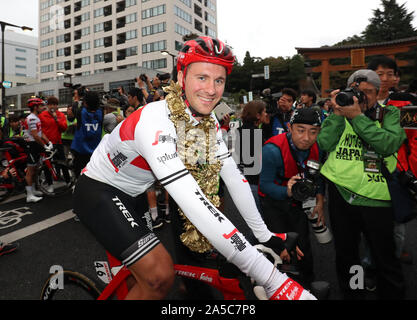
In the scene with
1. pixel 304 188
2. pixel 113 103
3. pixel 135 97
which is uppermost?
pixel 113 103

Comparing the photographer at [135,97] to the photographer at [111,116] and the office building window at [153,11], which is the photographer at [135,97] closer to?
the photographer at [111,116]

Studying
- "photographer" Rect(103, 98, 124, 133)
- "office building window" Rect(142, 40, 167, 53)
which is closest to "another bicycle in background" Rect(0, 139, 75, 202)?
"photographer" Rect(103, 98, 124, 133)

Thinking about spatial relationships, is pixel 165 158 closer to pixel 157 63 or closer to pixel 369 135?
pixel 369 135

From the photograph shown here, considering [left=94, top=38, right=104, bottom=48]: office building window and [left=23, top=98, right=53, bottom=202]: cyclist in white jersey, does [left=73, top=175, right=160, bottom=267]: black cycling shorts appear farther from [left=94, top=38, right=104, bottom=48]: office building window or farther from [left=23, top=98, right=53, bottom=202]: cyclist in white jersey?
[left=94, top=38, right=104, bottom=48]: office building window

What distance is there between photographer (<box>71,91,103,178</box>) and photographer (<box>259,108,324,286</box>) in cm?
353

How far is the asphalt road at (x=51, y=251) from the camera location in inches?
114

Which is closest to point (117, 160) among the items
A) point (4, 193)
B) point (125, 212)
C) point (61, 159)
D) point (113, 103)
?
point (125, 212)

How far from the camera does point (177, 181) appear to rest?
137 cm

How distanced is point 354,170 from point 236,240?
1.54m

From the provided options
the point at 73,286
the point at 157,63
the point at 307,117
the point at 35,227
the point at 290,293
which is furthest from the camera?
the point at 157,63

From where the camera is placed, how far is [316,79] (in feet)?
151

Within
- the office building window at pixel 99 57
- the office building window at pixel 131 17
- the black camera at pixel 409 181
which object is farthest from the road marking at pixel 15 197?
the office building window at pixel 99 57

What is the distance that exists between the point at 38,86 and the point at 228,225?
65054mm

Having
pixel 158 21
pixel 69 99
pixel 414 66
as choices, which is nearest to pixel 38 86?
pixel 69 99
